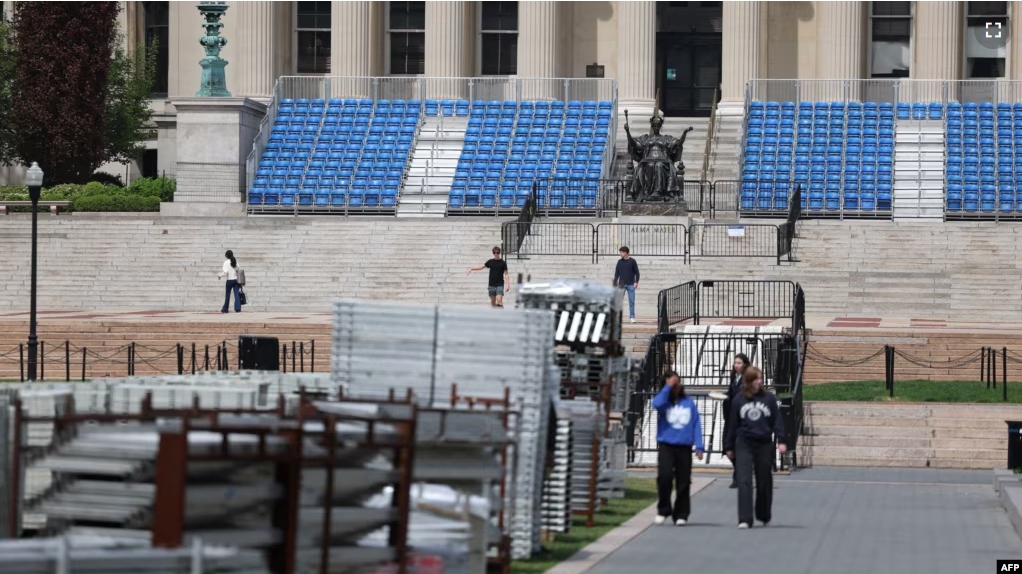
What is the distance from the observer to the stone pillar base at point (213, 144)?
53.5 m

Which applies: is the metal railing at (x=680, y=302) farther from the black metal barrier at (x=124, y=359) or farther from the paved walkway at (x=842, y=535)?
the paved walkway at (x=842, y=535)

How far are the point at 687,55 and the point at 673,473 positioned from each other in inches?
1779

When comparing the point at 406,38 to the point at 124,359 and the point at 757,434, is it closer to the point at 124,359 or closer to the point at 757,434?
the point at 124,359

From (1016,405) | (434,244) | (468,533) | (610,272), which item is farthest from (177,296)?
(468,533)

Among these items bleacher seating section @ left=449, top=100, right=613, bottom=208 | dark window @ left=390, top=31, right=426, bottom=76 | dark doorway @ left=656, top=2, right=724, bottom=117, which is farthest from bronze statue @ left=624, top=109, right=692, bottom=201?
dark window @ left=390, top=31, right=426, bottom=76

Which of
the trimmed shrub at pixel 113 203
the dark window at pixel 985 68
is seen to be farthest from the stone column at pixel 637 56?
the trimmed shrub at pixel 113 203

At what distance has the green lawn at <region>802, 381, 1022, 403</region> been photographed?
2945cm

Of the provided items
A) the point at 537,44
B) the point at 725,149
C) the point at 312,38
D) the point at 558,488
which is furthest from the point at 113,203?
the point at 558,488

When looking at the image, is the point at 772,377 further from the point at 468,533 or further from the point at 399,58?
the point at 399,58

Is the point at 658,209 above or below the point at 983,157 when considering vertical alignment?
below

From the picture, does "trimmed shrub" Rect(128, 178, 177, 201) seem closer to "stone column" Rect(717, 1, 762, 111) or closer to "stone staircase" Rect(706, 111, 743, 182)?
"stone staircase" Rect(706, 111, 743, 182)

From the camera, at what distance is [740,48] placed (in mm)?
58500

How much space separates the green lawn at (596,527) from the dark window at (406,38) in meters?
39.9

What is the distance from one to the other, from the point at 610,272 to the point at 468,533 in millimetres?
30428
